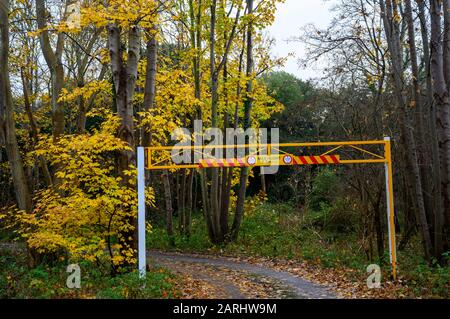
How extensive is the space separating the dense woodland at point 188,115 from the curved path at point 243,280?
2282mm

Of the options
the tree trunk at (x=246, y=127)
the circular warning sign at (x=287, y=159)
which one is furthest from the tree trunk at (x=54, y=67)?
the tree trunk at (x=246, y=127)

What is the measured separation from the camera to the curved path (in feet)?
31.9

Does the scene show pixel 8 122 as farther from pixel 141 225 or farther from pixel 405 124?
pixel 405 124

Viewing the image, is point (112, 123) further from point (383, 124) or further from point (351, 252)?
point (383, 124)

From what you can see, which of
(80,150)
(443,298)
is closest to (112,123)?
(80,150)

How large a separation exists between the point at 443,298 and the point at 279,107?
12.7 meters

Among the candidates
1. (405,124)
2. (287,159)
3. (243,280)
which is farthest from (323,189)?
(287,159)

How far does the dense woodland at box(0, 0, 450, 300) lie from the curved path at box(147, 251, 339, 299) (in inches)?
89.9

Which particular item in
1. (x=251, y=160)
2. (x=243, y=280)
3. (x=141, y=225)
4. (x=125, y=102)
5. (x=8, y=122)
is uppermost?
(x=125, y=102)

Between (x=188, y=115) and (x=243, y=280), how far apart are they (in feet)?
35.8

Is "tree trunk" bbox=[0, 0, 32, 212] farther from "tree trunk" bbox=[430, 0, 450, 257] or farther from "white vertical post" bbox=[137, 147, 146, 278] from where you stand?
"tree trunk" bbox=[430, 0, 450, 257]

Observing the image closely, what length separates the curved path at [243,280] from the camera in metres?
9.73

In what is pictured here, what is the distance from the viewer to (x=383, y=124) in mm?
15945

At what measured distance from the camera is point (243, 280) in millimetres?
11578
